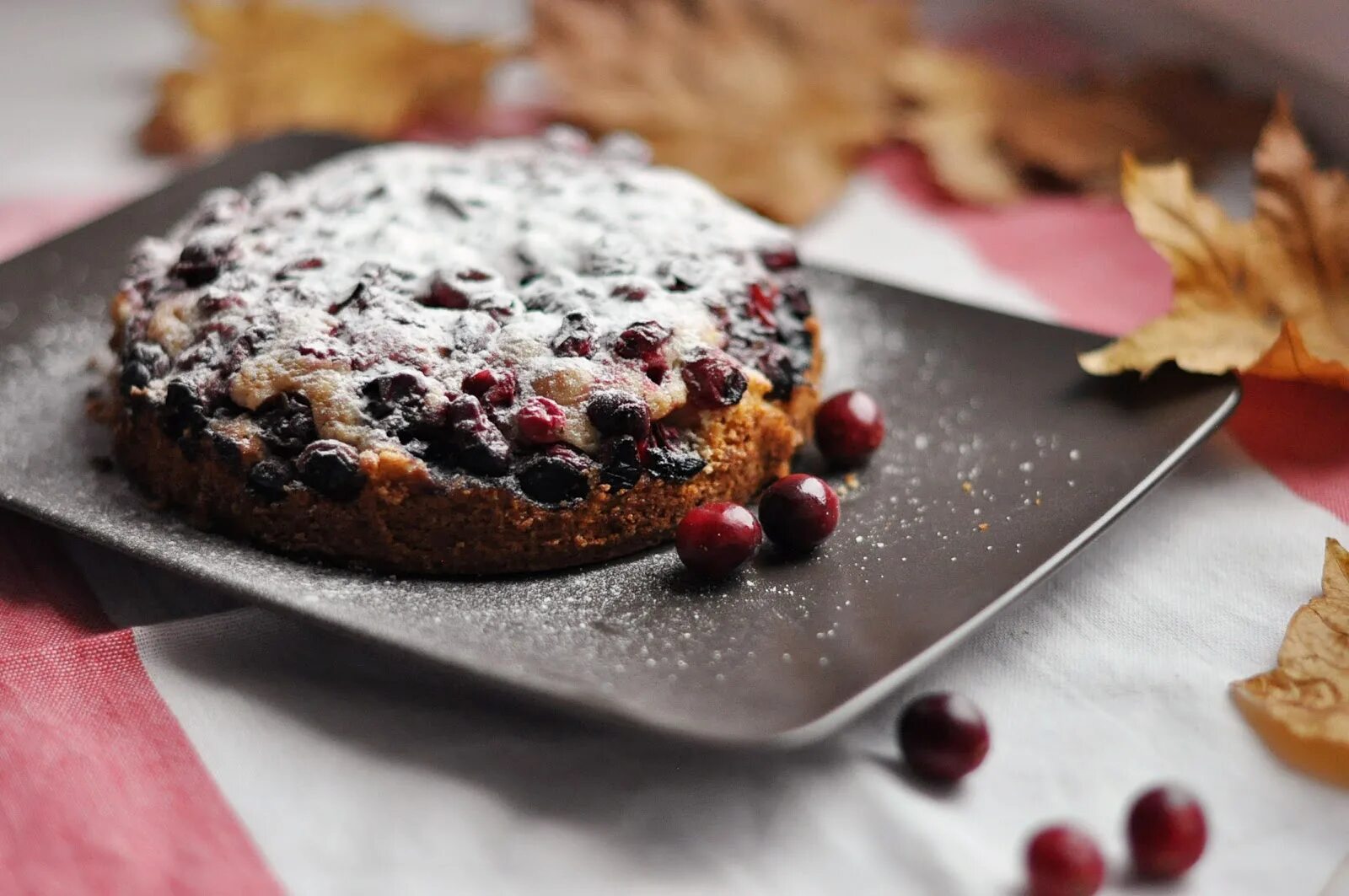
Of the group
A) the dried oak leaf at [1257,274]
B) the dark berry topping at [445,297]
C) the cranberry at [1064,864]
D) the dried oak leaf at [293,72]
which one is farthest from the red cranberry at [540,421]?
the dried oak leaf at [293,72]

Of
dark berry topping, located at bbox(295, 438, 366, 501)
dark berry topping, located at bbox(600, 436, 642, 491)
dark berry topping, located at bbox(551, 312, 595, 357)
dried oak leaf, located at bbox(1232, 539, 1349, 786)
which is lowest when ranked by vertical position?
dried oak leaf, located at bbox(1232, 539, 1349, 786)

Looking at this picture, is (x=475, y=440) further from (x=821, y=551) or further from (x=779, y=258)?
(x=779, y=258)

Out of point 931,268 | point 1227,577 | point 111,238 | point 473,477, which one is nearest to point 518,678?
point 473,477

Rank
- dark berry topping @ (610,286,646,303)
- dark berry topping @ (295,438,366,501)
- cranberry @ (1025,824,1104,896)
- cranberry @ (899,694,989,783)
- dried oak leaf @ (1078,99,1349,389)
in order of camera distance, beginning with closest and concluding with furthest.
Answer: cranberry @ (1025,824,1104,896), cranberry @ (899,694,989,783), dark berry topping @ (295,438,366,501), dark berry topping @ (610,286,646,303), dried oak leaf @ (1078,99,1349,389)

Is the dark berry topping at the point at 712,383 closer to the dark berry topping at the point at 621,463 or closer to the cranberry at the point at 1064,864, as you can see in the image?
the dark berry topping at the point at 621,463

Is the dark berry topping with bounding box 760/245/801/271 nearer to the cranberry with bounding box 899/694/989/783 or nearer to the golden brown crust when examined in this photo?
the golden brown crust

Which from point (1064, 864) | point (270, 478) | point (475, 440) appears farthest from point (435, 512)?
point (1064, 864)

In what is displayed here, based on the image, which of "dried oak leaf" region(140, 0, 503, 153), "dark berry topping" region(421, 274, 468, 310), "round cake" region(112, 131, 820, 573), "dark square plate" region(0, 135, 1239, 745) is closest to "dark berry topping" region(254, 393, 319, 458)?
"round cake" region(112, 131, 820, 573)
